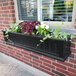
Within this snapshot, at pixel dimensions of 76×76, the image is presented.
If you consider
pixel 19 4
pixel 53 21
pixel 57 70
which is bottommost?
pixel 57 70

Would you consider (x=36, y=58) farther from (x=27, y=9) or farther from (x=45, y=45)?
(x=27, y=9)

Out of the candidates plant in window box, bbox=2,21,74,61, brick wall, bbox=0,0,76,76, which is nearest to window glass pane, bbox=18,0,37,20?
brick wall, bbox=0,0,76,76

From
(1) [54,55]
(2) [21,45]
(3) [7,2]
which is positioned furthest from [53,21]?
(3) [7,2]

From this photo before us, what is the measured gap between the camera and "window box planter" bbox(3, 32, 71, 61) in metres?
1.37

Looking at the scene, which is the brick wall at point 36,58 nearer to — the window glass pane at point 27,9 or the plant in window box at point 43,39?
the window glass pane at point 27,9

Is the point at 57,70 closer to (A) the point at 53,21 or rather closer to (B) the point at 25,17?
(A) the point at 53,21

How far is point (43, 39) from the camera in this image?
4.75ft

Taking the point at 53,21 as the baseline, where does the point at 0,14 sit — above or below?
above

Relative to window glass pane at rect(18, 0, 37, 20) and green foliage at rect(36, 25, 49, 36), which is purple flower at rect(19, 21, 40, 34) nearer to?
green foliage at rect(36, 25, 49, 36)

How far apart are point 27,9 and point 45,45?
1.01 m

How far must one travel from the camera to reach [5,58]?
109 inches

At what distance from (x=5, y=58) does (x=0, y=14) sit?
1.25 m

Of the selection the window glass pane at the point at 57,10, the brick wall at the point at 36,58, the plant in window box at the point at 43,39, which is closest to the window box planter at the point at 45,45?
the plant in window box at the point at 43,39

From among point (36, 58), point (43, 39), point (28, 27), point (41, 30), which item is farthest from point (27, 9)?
point (36, 58)
